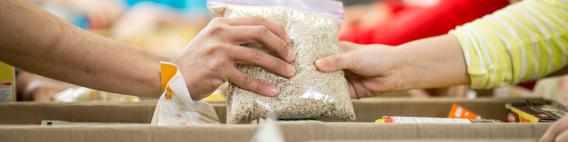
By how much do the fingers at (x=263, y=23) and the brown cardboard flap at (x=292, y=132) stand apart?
0.17 metres

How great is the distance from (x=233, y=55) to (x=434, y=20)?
2.57 feet

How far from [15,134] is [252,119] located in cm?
27

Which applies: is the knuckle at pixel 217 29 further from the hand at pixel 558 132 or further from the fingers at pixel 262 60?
the hand at pixel 558 132

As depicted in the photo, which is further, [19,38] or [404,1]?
[404,1]

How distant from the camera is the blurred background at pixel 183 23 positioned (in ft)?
4.21

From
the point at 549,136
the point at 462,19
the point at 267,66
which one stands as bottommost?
the point at 549,136

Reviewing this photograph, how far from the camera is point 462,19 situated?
1479 millimetres

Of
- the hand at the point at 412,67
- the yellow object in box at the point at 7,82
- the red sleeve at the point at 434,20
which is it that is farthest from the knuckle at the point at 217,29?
the red sleeve at the point at 434,20

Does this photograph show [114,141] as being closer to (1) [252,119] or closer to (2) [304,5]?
(1) [252,119]

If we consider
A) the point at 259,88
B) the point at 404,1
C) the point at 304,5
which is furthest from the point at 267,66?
the point at 404,1

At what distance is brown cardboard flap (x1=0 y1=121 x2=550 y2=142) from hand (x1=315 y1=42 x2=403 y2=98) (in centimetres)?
21

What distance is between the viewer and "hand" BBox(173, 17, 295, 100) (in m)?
0.83

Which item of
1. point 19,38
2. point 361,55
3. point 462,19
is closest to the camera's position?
point 19,38

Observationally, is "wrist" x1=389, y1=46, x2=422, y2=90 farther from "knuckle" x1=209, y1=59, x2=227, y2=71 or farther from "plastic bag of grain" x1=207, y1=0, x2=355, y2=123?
"knuckle" x1=209, y1=59, x2=227, y2=71
